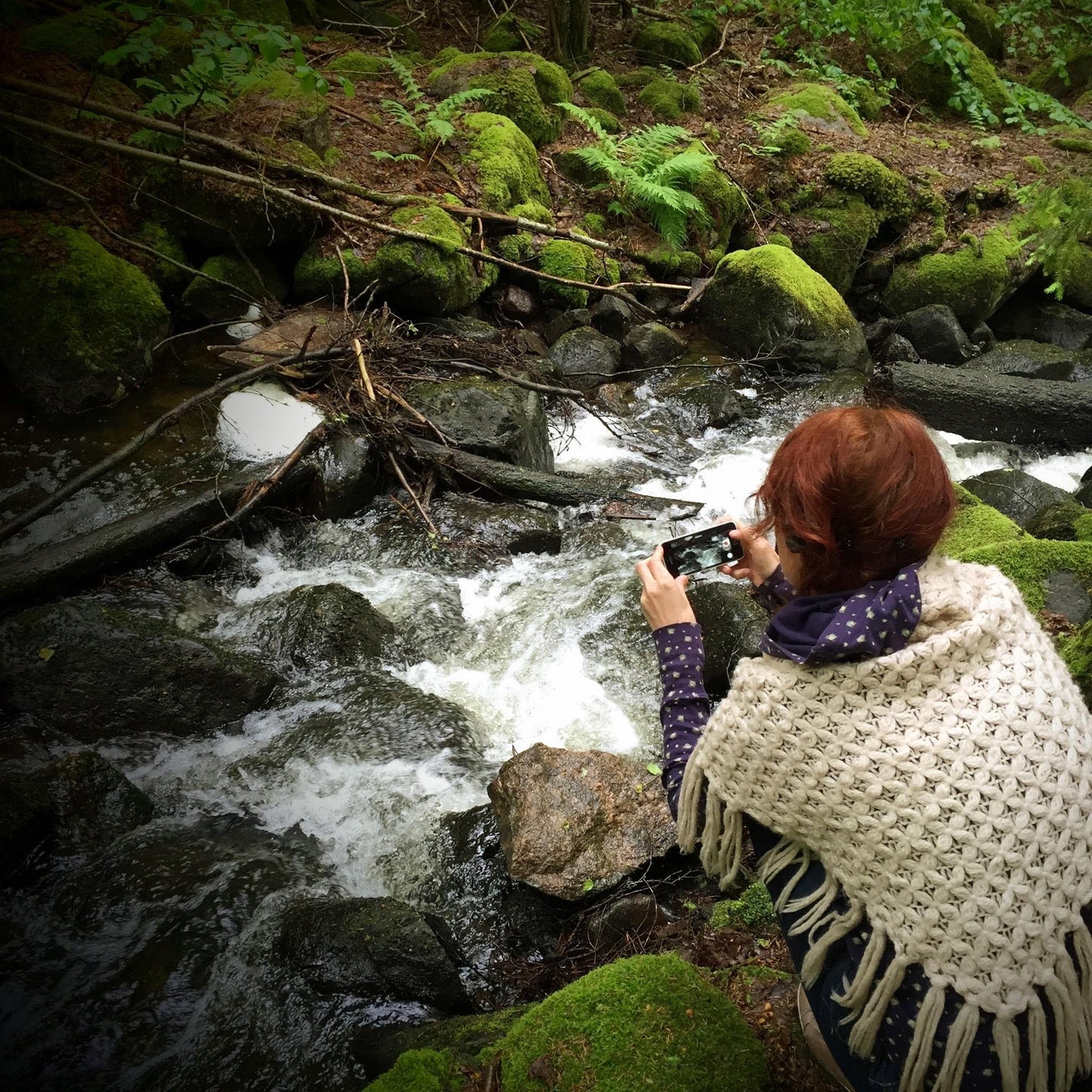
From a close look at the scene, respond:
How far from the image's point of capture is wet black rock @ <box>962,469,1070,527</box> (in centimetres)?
534

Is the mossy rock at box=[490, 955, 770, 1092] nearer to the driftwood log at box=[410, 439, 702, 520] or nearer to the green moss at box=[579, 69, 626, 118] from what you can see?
the driftwood log at box=[410, 439, 702, 520]

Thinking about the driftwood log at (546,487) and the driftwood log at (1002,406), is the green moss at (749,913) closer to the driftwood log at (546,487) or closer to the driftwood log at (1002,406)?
the driftwood log at (546,487)

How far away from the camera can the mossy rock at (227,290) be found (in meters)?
6.27

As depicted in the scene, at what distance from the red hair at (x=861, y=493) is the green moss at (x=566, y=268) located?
22.2 feet

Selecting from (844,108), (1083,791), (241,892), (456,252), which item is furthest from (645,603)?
(844,108)

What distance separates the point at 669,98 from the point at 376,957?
37.7 ft

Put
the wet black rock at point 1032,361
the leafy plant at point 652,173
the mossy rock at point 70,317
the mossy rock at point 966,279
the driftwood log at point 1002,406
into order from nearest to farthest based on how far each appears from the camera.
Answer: the mossy rock at point 70,317
the driftwood log at point 1002,406
the wet black rock at point 1032,361
the leafy plant at point 652,173
the mossy rock at point 966,279

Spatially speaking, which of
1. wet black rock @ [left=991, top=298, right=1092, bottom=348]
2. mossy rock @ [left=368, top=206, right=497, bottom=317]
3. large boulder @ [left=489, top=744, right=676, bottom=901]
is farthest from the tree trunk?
large boulder @ [left=489, top=744, right=676, bottom=901]

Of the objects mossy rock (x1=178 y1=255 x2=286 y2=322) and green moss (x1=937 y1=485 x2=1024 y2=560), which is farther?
mossy rock (x1=178 y1=255 x2=286 y2=322)

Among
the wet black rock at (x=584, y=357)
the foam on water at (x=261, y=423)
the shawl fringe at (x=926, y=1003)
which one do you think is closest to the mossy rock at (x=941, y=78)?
the wet black rock at (x=584, y=357)

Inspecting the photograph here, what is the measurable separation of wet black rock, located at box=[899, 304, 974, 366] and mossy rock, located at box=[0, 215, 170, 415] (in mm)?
8131

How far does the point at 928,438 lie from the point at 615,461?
5.06 meters

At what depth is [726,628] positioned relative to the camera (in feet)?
13.3

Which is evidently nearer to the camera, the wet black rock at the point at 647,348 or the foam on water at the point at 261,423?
the foam on water at the point at 261,423
